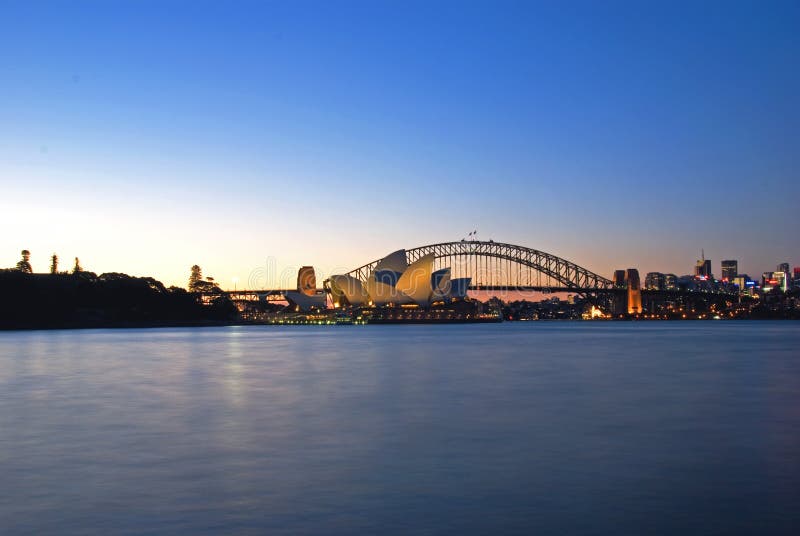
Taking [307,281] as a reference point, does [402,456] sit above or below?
below

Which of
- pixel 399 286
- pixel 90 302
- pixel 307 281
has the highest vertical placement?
pixel 307 281

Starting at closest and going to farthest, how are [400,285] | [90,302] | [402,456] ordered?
1. [402,456]
2. [90,302]
3. [400,285]

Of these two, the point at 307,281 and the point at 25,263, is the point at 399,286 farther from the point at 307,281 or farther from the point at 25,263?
the point at 25,263

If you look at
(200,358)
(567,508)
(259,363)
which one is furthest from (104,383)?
(567,508)

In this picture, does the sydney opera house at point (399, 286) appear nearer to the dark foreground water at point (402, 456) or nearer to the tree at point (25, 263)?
the tree at point (25, 263)

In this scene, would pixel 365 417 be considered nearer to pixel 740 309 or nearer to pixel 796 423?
pixel 796 423

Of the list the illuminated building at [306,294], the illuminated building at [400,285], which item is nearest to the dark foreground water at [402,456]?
the illuminated building at [400,285]

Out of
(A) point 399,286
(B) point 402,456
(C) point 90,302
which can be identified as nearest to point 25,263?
(C) point 90,302

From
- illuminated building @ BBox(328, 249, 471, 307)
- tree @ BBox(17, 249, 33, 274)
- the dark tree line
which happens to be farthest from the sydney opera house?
tree @ BBox(17, 249, 33, 274)
